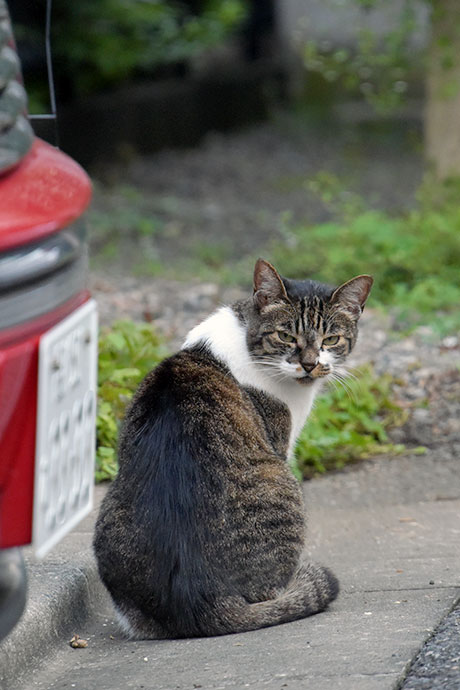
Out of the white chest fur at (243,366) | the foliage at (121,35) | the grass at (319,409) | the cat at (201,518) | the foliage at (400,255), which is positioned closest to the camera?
the cat at (201,518)

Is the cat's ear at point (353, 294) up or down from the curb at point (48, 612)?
up

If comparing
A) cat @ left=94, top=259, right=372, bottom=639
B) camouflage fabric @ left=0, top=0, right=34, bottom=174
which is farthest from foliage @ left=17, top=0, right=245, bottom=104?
camouflage fabric @ left=0, top=0, right=34, bottom=174

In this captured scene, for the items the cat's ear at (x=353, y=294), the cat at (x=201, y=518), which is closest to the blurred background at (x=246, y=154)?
the cat at (x=201, y=518)

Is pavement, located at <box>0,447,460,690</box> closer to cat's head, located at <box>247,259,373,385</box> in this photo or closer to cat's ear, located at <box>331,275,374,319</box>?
cat's head, located at <box>247,259,373,385</box>

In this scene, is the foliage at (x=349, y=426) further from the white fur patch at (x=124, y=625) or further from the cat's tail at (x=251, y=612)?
the white fur patch at (x=124, y=625)

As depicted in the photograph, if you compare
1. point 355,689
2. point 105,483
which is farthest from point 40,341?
point 105,483

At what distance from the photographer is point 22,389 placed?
1655 mm

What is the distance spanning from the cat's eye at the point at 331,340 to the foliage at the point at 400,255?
2.54 m

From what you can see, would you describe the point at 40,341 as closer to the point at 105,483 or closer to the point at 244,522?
the point at 244,522

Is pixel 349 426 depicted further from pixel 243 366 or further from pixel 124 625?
pixel 124 625

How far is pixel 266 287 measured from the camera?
3379mm

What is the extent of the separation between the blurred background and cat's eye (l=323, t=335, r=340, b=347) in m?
1.12

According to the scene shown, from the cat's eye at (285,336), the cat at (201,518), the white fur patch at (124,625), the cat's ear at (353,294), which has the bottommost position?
the white fur patch at (124,625)

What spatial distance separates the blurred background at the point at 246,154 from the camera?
6.73 metres
